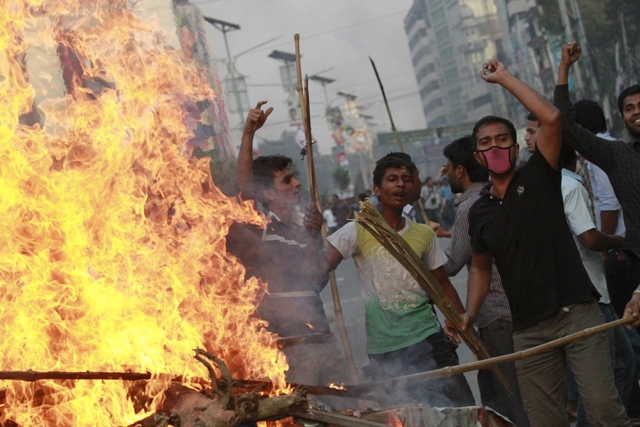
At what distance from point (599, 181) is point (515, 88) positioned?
79.5 inches

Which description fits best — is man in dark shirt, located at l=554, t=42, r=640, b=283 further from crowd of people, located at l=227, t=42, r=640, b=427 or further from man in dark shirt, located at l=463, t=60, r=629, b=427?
man in dark shirt, located at l=463, t=60, r=629, b=427

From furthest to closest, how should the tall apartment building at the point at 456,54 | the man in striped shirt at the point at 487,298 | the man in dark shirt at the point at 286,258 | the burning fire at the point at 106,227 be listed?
the tall apartment building at the point at 456,54 → the man in striped shirt at the point at 487,298 → the man in dark shirt at the point at 286,258 → the burning fire at the point at 106,227

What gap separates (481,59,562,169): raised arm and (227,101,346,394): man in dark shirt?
1.45 metres

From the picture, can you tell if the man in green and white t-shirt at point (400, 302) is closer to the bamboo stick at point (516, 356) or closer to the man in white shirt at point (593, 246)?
the bamboo stick at point (516, 356)

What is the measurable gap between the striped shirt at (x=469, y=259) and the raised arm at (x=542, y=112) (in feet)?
3.12

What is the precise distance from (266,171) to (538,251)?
6.21 ft

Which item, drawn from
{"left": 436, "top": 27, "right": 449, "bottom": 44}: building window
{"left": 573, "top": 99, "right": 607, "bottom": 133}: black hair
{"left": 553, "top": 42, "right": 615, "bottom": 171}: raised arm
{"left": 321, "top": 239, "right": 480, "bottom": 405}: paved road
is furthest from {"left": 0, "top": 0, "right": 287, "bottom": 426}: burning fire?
{"left": 436, "top": 27, "right": 449, "bottom": 44}: building window

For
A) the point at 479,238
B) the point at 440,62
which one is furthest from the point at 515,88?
the point at 440,62

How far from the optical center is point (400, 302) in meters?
4.73

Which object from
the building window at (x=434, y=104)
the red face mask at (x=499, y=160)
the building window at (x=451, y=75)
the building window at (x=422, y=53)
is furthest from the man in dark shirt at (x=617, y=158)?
the building window at (x=422, y=53)

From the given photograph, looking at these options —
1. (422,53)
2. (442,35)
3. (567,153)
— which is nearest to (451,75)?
(442,35)

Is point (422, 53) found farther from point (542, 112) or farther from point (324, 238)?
point (542, 112)

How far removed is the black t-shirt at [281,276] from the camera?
4668mm

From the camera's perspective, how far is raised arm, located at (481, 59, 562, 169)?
3932 mm
